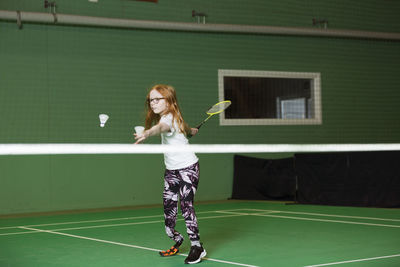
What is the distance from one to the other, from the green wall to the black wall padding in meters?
0.29

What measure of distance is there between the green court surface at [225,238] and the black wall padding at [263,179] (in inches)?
58.2

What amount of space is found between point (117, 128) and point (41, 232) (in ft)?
13.5

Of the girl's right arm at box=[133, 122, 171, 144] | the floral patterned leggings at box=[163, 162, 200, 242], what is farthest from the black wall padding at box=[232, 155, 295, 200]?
the girl's right arm at box=[133, 122, 171, 144]

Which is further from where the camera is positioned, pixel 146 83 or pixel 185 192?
pixel 146 83

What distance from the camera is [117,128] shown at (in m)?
11.6

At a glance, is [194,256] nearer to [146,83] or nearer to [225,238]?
[225,238]

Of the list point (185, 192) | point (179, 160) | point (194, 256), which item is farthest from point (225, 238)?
point (179, 160)

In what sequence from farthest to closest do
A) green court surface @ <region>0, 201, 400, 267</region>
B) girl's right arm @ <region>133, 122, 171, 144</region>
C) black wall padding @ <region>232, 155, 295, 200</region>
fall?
black wall padding @ <region>232, 155, 295, 200</region> → green court surface @ <region>0, 201, 400, 267</region> → girl's right arm @ <region>133, 122, 171, 144</region>

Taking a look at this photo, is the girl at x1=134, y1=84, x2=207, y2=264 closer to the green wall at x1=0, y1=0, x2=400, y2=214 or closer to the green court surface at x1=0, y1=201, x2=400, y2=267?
the green court surface at x1=0, y1=201, x2=400, y2=267

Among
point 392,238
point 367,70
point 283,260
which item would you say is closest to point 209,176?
point 367,70

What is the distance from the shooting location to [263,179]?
40.0ft

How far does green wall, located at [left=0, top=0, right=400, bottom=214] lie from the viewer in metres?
10.9

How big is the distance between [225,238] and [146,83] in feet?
19.3

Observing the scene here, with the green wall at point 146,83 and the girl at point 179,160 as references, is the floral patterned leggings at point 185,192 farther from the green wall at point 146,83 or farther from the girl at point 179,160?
the green wall at point 146,83
